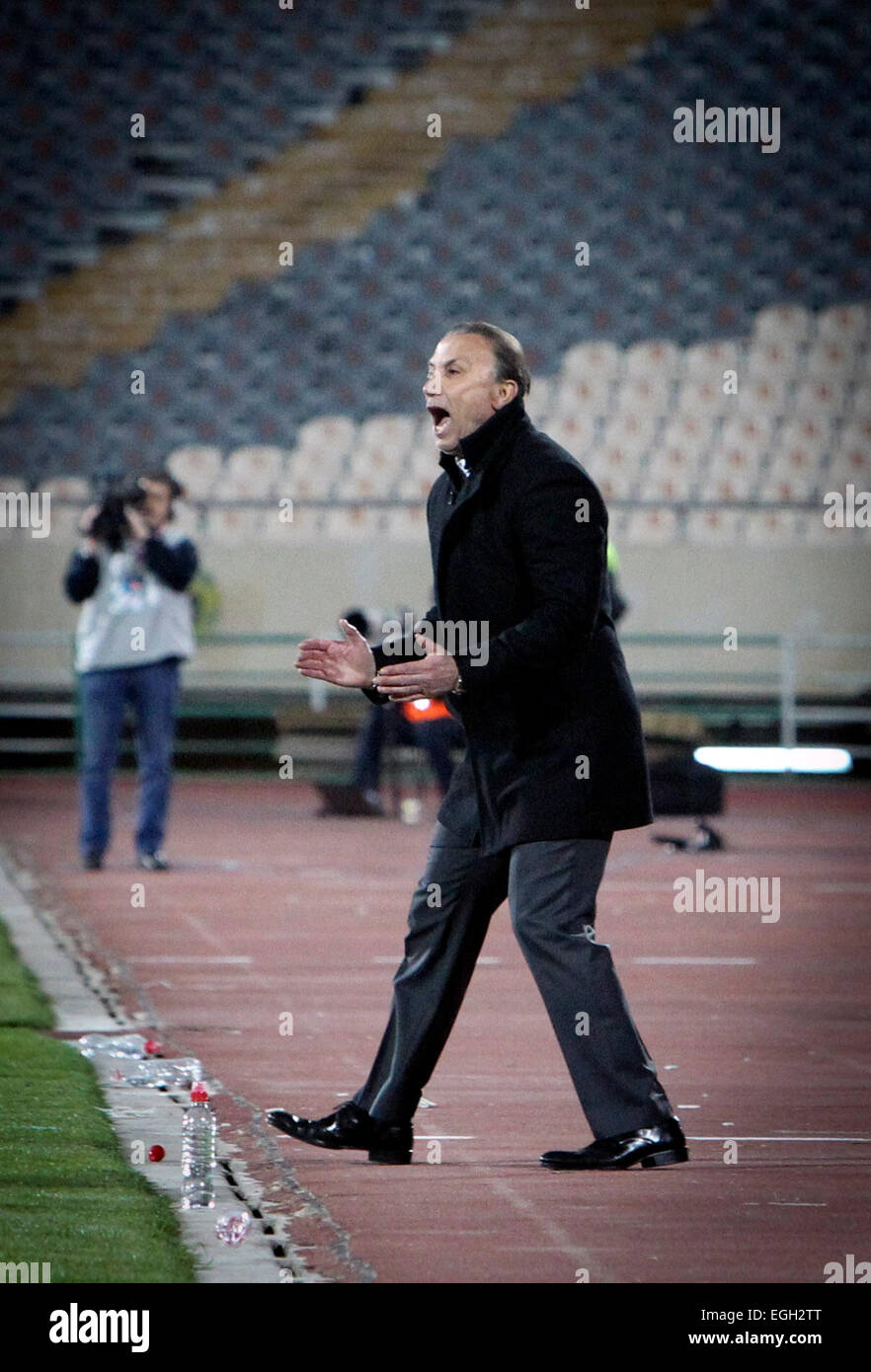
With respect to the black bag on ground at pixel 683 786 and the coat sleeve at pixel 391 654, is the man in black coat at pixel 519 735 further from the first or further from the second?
the black bag on ground at pixel 683 786

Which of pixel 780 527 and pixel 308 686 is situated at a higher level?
pixel 780 527

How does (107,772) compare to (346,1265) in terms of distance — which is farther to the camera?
(107,772)

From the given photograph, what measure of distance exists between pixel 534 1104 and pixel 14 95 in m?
18.4

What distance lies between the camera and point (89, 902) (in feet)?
35.3

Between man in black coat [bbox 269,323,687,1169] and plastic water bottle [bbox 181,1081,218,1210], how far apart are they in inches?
17.0

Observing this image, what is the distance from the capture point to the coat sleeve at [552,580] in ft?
16.1

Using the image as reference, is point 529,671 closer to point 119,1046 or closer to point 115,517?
point 119,1046

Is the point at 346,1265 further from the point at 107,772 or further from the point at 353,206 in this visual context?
the point at 353,206

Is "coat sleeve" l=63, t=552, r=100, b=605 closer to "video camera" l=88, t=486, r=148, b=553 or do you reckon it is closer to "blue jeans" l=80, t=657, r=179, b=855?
"video camera" l=88, t=486, r=148, b=553


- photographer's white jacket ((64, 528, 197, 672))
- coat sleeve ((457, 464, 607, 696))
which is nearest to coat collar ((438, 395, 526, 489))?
coat sleeve ((457, 464, 607, 696))

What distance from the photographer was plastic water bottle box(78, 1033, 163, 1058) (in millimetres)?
6660

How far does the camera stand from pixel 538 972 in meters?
5.12

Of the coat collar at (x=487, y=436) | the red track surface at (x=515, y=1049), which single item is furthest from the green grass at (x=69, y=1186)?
the coat collar at (x=487, y=436)
